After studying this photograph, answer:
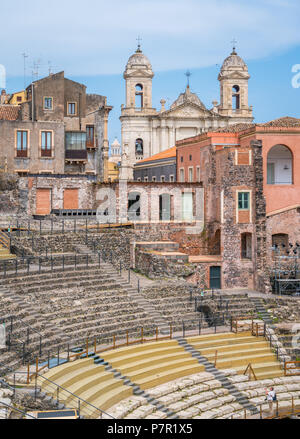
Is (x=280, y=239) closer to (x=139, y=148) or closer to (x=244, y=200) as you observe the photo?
(x=244, y=200)

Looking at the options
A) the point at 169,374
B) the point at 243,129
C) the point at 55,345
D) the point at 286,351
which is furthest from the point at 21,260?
the point at 243,129

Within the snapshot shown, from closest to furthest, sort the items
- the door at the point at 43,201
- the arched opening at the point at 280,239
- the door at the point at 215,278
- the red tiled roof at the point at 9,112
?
the door at the point at 215,278 < the arched opening at the point at 280,239 < the door at the point at 43,201 < the red tiled roof at the point at 9,112

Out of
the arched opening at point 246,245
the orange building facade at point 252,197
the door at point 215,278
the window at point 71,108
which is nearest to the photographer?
the door at point 215,278

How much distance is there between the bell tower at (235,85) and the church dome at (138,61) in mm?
8560

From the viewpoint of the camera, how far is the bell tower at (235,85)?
216 ft

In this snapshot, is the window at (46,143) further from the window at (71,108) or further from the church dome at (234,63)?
the church dome at (234,63)

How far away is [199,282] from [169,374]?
11.4 meters

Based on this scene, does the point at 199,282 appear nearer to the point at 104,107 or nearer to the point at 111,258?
the point at 111,258

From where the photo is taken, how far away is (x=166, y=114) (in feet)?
204

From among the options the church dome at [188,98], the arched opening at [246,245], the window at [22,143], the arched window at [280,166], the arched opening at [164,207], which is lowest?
the arched opening at [246,245]

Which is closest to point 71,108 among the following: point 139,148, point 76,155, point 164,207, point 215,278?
point 76,155

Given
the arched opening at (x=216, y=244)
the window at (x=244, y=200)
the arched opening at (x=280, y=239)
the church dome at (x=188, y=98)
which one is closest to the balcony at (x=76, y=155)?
the arched opening at (x=216, y=244)

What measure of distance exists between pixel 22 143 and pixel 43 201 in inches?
254

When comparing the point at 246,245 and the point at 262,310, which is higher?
the point at 246,245
